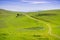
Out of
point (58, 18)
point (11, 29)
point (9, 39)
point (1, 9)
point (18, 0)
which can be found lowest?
point (9, 39)

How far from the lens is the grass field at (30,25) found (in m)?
3.27

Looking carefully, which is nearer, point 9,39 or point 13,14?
point 9,39

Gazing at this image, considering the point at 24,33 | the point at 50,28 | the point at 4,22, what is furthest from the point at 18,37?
the point at 50,28

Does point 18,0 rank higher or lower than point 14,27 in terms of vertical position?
higher

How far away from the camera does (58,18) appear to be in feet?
11.2

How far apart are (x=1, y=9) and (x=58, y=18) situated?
4.79 ft

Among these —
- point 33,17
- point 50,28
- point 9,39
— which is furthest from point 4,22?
point 50,28

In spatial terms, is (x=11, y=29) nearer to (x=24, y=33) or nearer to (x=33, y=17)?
(x=24, y=33)

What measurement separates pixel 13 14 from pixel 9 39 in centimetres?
64

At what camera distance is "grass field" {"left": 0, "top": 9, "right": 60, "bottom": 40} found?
129 inches

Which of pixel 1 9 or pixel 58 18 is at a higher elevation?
pixel 1 9

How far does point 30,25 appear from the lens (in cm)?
340

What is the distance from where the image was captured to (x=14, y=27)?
341cm

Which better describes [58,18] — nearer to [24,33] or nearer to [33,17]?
[33,17]
